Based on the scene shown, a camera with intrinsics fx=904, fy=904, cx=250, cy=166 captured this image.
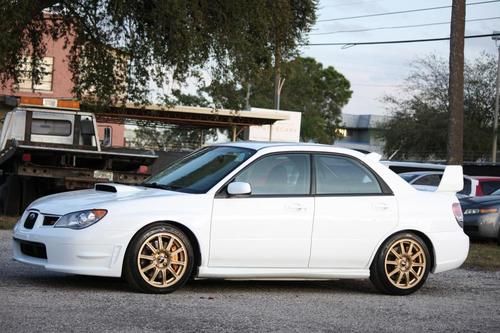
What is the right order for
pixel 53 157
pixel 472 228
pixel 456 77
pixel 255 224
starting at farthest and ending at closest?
pixel 456 77 < pixel 53 157 < pixel 472 228 < pixel 255 224

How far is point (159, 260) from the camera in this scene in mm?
8211

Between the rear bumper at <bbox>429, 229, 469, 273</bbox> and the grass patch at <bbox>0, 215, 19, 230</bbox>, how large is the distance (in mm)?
8215

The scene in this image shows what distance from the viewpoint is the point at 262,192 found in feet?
28.7

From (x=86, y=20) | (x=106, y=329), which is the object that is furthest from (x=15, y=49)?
(x=106, y=329)

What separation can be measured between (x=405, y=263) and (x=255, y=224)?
1.75 metres

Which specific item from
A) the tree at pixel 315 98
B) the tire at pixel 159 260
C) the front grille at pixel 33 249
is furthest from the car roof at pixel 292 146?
the tree at pixel 315 98

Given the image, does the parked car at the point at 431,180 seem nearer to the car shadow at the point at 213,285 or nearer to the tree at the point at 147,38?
the tree at the point at 147,38

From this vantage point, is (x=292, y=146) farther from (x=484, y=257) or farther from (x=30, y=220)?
(x=484, y=257)

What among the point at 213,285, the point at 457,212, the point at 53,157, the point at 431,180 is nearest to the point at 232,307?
the point at 213,285

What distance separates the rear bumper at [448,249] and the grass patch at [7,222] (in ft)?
27.0

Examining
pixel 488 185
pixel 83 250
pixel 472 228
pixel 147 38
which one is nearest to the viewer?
pixel 83 250

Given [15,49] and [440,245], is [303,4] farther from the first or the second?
[440,245]

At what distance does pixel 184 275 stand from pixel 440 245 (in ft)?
9.21

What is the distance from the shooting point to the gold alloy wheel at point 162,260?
8180mm
